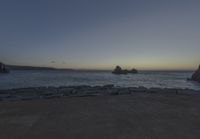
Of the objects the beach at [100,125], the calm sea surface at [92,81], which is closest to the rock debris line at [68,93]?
the beach at [100,125]

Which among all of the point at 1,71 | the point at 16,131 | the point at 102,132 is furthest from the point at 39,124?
the point at 1,71

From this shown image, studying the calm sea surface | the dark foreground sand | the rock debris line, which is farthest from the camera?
the calm sea surface

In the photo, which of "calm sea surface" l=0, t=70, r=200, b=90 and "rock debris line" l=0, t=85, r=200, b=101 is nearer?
"rock debris line" l=0, t=85, r=200, b=101

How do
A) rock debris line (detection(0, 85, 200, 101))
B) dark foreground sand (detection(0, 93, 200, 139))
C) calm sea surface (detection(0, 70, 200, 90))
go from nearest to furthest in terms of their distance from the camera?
dark foreground sand (detection(0, 93, 200, 139))
rock debris line (detection(0, 85, 200, 101))
calm sea surface (detection(0, 70, 200, 90))

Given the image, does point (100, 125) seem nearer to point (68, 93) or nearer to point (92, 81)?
point (68, 93)

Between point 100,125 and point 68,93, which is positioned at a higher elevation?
point 100,125

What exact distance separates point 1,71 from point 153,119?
94568mm

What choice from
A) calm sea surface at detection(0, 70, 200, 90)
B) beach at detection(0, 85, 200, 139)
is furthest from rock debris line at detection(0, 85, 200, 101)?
calm sea surface at detection(0, 70, 200, 90)

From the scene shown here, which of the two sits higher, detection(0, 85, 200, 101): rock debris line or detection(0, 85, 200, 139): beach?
detection(0, 85, 200, 139): beach

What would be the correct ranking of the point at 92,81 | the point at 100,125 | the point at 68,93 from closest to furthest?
the point at 100,125, the point at 68,93, the point at 92,81

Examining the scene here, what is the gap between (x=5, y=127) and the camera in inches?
173

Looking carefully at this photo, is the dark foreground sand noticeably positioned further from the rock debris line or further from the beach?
the rock debris line

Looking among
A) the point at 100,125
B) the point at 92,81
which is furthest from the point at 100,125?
the point at 92,81

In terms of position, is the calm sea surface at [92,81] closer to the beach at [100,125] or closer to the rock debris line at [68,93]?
the rock debris line at [68,93]
